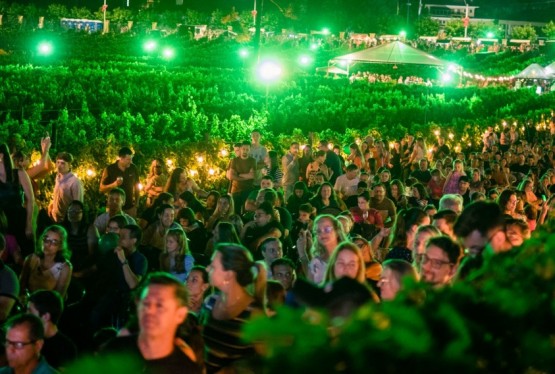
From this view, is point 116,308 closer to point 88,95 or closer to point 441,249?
point 441,249

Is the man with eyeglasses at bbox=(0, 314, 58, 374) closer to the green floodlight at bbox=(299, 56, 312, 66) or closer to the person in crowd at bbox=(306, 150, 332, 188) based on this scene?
the person in crowd at bbox=(306, 150, 332, 188)

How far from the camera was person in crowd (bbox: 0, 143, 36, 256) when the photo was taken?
880 cm

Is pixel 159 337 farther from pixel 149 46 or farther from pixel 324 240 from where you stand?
pixel 149 46

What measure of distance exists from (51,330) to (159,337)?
1692 millimetres

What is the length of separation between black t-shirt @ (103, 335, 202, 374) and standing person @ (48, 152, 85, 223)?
6.10 meters

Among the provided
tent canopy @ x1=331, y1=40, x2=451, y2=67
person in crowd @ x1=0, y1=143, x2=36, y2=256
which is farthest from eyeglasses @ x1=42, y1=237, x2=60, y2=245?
tent canopy @ x1=331, y1=40, x2=451, y2=67

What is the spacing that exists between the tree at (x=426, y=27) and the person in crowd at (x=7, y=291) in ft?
318

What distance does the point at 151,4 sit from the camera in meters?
111

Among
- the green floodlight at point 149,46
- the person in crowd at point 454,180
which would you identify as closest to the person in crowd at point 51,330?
the person in crowd at point 454,180

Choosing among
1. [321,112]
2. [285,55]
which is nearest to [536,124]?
[321,112]

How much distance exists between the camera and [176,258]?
727 centimetres

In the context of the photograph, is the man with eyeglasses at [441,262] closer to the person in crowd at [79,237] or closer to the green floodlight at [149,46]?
the person in crowd at [79,237]

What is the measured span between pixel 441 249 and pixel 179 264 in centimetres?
289

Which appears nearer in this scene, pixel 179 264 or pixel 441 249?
pixel 441 249
